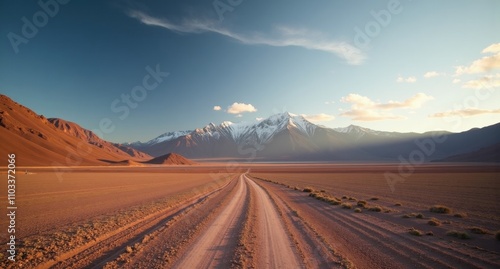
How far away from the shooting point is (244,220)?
1376 centimetres

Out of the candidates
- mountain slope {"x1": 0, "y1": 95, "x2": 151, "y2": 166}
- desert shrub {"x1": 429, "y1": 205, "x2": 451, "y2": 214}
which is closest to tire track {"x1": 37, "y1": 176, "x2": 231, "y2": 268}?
desert shrub {"x1": 429, "y1": 205, "x2": 451, "y2": 214}

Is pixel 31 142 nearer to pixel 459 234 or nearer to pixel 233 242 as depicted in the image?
pixel 233 242

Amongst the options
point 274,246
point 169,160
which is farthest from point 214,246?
point 169,160

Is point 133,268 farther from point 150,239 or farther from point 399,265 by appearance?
point 399,265

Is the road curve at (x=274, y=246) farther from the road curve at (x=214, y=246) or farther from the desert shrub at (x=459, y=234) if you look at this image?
the desert shrub at (x=459, y=234)

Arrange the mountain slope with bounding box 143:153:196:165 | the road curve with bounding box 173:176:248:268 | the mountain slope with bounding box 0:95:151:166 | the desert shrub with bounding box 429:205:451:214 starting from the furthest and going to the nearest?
the mountain slope with bounding box 143:153:196:165, the mountain slope with bounding box 0:95:151:166, the desert shrub with bounding box 429:205:451:214, the road curve with bounding box 173:176:248:268

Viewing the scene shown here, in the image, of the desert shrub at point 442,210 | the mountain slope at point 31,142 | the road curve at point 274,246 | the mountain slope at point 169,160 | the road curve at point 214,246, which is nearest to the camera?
the road curve at point 214,246

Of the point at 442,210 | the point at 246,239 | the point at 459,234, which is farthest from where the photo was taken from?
the point at 442,210

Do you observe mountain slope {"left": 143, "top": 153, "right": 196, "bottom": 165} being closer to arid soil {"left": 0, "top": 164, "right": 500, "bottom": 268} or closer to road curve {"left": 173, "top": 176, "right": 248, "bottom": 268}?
arid soil {"left": 0, "top": 164, "right": 500, "bottom": 268}

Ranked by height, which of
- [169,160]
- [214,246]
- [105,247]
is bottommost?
[214,246]

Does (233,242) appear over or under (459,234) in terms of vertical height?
over

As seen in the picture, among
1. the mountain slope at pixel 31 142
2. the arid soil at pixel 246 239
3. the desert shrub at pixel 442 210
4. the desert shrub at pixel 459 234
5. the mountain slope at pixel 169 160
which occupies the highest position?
the mountain slope at pixel 31 142

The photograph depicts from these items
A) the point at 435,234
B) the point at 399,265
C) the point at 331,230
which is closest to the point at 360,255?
the point at 399,265

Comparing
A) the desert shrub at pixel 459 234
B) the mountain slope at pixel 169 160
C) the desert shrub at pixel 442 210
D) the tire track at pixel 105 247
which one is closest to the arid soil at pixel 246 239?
the tire track at pixel 105 247
